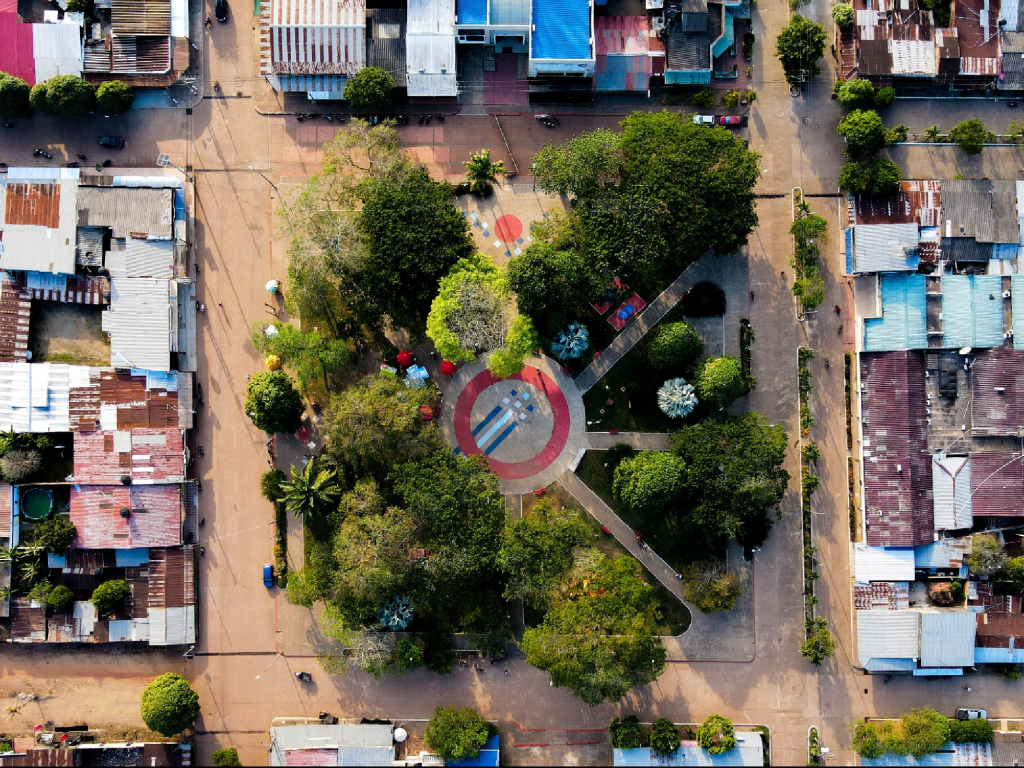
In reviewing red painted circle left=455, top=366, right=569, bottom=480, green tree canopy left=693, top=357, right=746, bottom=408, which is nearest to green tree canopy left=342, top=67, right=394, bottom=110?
red painted circle left=455, top=366, right=569, bottom=480

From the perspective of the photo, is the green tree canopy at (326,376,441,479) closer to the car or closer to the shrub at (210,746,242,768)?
the shrub at (210,746,242,768)

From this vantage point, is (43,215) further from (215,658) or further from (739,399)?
(739,399)

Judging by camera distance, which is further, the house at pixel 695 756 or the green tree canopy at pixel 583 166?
the house at pixel 695 756

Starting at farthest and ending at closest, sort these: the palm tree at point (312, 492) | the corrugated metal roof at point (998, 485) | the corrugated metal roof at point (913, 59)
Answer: the corrugated metal roof at point (913, 59)
the corrugated metal roof at point (998, 485)
the palm tree at point (312, 492)

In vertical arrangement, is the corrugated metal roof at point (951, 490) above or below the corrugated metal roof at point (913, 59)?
below

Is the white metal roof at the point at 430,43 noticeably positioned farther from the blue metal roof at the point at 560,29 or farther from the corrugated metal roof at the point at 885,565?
the corrugated metal roof at the point at 885,565

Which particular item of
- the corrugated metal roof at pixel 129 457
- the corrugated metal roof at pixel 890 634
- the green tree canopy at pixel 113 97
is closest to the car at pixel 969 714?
the corrugated metal roof at pixel 890 634

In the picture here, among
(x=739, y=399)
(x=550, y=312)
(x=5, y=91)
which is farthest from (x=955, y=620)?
(x=5, y=91)
